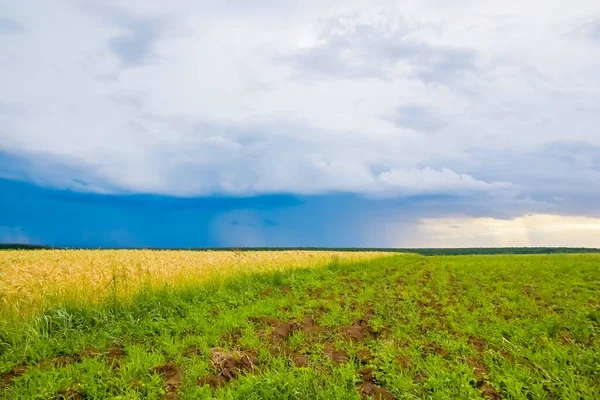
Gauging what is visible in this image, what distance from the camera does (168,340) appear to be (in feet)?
30.8

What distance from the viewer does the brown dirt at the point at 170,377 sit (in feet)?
21.3

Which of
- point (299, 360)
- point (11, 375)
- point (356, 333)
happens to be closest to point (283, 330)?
point (356, 333)

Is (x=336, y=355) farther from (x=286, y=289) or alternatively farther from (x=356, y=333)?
(x=286, y=289)

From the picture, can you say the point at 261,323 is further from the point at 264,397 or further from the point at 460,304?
the point at 460,304

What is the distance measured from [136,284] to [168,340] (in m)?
4.64

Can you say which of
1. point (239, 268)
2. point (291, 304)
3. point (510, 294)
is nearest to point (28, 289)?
point (291, 304)

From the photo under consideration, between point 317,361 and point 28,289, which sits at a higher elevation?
point 28,289

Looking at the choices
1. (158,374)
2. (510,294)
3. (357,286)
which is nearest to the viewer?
(158,374)

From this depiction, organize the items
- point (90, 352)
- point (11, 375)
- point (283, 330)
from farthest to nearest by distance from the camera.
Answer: point (283, 330), point (90, 352), point (11, 375)

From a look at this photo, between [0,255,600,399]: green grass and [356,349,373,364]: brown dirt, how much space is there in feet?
0.08

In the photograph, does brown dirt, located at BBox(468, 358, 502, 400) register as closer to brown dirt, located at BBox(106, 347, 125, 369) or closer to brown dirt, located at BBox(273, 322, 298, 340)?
brown dirt, located at BBox(273, 322, 298, 340)

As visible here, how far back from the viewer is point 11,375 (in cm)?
779

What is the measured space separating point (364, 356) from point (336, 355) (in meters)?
0.46

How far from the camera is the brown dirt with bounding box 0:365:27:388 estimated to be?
7.45 m
